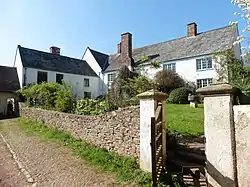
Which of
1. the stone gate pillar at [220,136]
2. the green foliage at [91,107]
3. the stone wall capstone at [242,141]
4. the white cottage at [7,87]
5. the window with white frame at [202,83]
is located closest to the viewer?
the stone wall capstone at [242,141]

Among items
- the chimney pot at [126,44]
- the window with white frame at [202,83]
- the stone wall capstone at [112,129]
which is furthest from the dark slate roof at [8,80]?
the window with white frame at [202,83]

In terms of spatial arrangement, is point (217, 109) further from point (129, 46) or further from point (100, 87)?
point (100, 87)

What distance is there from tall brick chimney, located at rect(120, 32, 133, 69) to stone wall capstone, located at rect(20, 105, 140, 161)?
63.5 feet

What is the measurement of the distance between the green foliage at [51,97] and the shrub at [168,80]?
11317 millimetres

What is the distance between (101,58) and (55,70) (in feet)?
28.6

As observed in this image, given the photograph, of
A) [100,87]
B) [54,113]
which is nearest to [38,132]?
[54,113]

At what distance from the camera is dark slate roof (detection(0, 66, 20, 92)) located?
83.9 ft

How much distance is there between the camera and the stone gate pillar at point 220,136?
4.12 m

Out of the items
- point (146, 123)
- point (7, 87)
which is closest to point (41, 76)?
point (7, 87)

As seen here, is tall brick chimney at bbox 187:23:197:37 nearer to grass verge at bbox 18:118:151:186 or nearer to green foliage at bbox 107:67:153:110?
green foliage at bbox 107:67:153:110

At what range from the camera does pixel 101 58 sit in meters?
35.6

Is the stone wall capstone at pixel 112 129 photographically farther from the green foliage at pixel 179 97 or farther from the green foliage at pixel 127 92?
the green foliage at pixel 179 97

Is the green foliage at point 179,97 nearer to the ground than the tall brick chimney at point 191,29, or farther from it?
nearer to the ground

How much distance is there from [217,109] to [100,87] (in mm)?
29672
